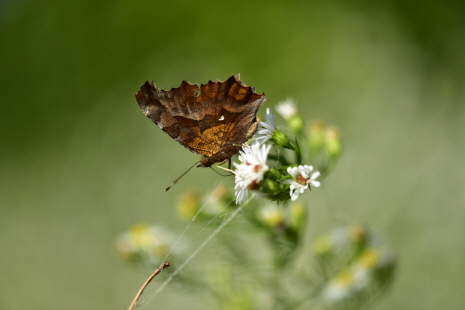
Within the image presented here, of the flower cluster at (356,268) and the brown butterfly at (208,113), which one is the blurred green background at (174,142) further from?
the brown butterfly at (208,113)

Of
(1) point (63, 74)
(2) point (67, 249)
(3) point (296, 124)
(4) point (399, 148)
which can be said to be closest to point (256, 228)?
(3) point (296, 124)

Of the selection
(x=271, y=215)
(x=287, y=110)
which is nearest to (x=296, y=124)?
(x=287, y=110)

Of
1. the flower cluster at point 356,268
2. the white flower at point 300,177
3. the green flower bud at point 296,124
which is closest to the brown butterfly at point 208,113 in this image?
the white flower at point 300,177

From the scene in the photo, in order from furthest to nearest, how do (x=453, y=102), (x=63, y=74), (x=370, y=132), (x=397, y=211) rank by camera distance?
(x=63, y=74), (x=370, y=132), (x=453, y=102), (x=397, y=211)

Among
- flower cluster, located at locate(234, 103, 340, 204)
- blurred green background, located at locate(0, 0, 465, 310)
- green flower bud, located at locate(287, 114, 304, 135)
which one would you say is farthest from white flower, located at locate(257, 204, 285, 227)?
blurred green background, located at locate(0, 0, 465, 310)

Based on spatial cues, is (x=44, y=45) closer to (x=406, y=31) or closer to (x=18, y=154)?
(x=18, y=154)

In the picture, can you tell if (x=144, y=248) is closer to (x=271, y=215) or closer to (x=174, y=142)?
(x=271, y=215)
